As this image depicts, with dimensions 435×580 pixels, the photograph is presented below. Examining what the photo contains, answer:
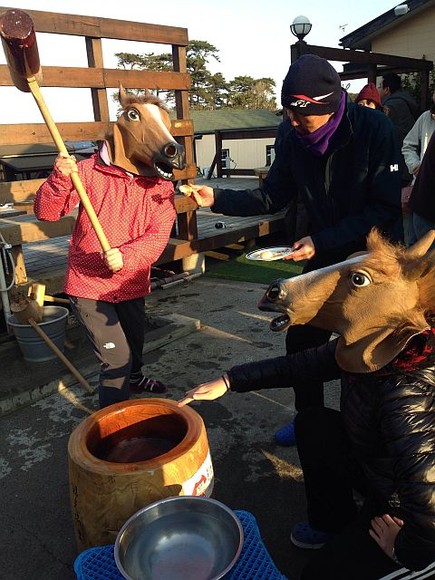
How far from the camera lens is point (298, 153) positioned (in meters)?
2.72

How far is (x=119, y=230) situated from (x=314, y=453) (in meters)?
1.56

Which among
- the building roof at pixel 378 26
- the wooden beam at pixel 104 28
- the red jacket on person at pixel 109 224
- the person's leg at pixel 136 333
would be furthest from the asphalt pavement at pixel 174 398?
the building roof at pixel 378 26

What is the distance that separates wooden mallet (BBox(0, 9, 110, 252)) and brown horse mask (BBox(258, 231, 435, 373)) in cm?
124

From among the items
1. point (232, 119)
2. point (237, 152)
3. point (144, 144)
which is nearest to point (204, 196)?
point (144, 144)

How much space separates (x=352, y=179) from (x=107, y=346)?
1.52m

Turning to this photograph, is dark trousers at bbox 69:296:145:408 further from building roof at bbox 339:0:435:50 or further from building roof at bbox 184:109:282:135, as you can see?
building roof at bbox 184:109:282:135

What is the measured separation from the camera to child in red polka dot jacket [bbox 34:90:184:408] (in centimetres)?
282

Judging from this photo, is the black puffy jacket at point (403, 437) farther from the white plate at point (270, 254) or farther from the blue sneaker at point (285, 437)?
the blue sneaker at point (285, 437)

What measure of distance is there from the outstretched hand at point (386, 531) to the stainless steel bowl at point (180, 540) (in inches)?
19.1

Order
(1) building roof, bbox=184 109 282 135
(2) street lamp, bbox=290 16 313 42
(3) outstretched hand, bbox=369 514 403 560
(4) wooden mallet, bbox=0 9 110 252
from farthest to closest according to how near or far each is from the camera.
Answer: (1) building roof, bbox=184 109 282 135, (2) street lamp, bbox=290 16 313 42, (4) wooden mallet, bbox=0 9 110 252, (3) outstretched hand, bbox=369 514 403 560

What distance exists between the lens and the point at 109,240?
113 inches

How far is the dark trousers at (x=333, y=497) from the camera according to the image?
1.78 meters

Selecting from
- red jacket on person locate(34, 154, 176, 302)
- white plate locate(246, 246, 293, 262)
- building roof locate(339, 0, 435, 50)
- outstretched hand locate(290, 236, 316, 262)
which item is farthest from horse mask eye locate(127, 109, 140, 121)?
building roof locate(339, 0, 435, 50)

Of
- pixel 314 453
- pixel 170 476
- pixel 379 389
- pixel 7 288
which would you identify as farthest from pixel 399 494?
pixel 7 288
